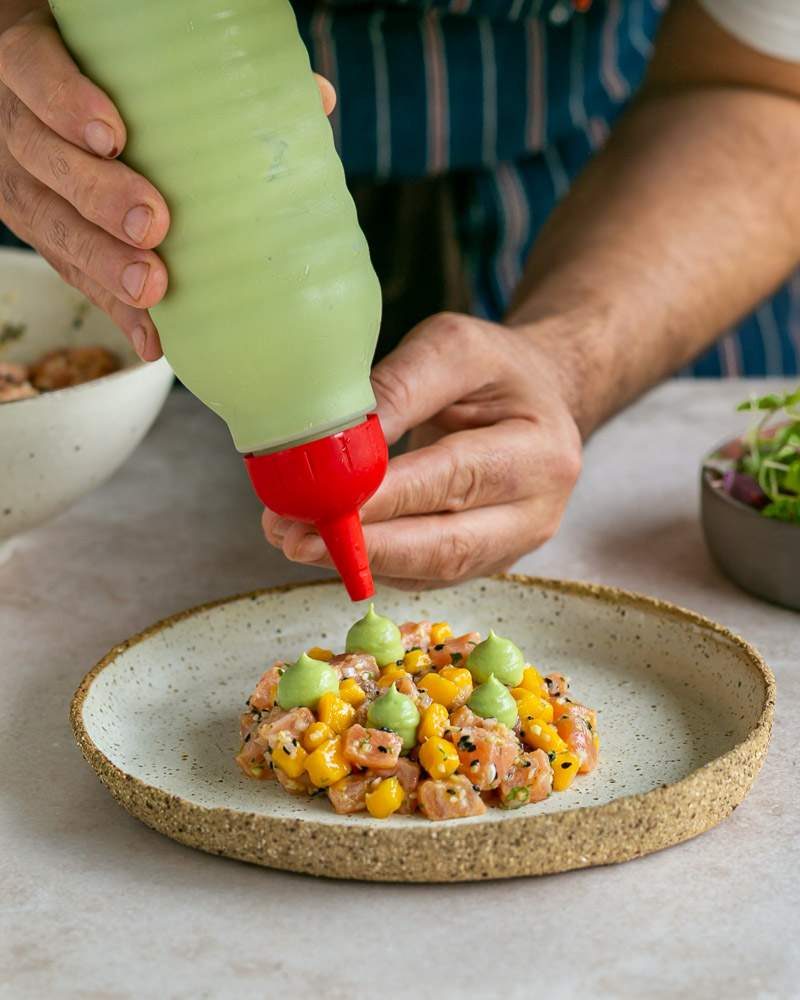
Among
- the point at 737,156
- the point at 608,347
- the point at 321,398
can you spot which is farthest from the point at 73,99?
the point at 737,156

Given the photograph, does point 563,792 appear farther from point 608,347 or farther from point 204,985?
point 608,347

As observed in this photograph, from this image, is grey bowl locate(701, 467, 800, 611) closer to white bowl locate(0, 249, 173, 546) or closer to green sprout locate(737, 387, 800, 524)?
green sprout locate(737, 387, 800, 524)

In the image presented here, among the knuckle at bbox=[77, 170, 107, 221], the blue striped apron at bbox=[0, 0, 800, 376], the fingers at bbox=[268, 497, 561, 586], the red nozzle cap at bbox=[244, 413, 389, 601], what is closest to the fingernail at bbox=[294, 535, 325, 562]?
the fingers at bbox=[268, 497, 561, 586]

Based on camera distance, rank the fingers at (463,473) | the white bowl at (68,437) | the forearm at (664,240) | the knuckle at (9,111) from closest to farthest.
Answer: the knuckle at (9,111) → the fingers at (463,473) → the white bowl at (68,437) → the forearm at (664,240)

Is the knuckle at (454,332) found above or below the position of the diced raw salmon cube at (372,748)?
above

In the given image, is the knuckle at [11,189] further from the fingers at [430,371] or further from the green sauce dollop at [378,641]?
the green sauce dollop at [378,641]

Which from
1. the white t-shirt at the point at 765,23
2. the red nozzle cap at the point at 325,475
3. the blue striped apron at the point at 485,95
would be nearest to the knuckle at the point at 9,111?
the red nozzle cap at the point at 325,475

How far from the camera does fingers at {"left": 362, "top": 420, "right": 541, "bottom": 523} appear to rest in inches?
45.0

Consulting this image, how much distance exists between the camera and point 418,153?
1.94 metres

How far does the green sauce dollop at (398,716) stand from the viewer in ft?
3.14

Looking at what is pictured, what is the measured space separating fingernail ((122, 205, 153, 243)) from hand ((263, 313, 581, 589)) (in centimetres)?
30

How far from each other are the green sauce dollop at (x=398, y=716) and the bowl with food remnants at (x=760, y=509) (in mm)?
502

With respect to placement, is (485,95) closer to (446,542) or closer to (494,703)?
(446,542)

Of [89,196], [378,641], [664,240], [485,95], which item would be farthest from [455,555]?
[485,95]
